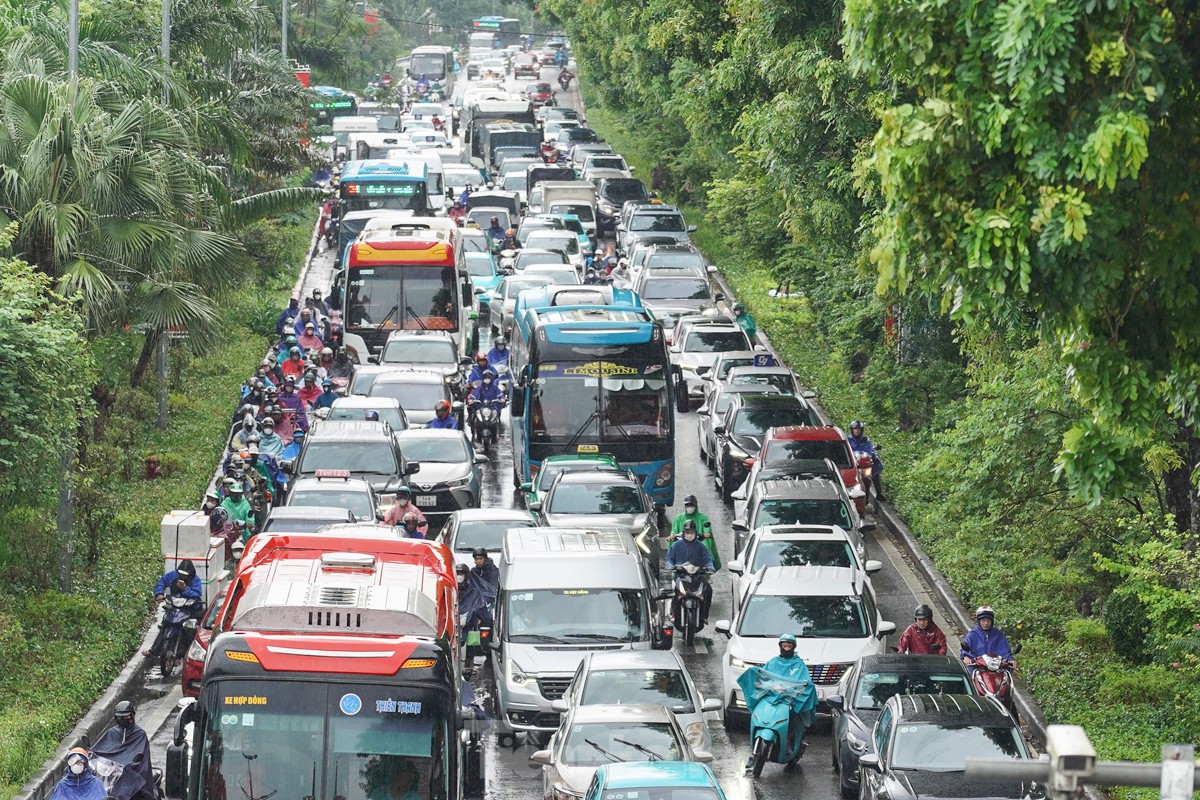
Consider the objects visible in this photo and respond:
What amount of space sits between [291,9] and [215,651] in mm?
66085

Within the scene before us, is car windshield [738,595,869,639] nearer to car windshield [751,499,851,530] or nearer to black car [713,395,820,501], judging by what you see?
car windshield [751,499,851,530]

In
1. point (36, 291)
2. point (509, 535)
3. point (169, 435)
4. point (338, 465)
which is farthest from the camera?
point (169, 435)

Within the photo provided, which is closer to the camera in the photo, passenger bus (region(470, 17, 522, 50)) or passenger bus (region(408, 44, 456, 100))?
passenger bus (region(408, 44, 456, 100))

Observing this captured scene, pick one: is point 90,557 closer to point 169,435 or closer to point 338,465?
point 338,465

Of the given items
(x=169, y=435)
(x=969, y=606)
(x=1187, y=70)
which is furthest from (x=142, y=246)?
(x=1187, y=70)

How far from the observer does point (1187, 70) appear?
40.5ft

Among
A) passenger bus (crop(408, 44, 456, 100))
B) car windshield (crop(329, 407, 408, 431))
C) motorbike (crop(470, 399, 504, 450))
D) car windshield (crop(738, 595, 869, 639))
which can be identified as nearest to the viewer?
car windshield (crop(738, 595, 869, 639))

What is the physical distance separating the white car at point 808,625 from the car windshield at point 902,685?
1395 mm

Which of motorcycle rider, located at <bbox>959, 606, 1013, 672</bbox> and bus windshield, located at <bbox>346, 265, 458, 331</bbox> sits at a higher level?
motorcycle rider, located at <bbox>959, 606, 1013, 672</bbox>

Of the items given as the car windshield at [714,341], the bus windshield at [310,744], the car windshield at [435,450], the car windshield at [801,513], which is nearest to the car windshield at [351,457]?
the car windshield at [435,450]

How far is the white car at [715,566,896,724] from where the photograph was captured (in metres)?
19.6

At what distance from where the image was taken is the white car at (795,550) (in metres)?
22.1

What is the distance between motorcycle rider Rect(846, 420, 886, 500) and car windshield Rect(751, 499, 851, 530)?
4121 mm

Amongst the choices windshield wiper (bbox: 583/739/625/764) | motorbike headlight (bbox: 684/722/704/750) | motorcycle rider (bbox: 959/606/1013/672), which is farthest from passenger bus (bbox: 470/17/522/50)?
windshield wiper (bbox: 583/739/625/764)
